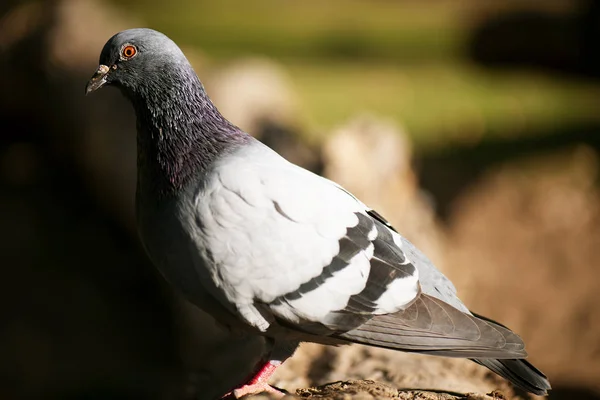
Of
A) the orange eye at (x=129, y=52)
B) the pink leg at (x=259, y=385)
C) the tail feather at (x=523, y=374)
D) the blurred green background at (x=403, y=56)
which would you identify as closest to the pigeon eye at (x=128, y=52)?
the orange eye at (x=129, y=52)

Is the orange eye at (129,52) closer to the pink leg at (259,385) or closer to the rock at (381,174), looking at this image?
the pink leg at (259,385)

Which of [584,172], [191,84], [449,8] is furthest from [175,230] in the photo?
[449,8]

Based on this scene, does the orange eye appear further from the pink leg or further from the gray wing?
the pink leg

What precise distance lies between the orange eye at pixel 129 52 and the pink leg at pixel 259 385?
138 cm

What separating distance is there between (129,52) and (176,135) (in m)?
0.39

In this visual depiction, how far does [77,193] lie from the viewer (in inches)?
298

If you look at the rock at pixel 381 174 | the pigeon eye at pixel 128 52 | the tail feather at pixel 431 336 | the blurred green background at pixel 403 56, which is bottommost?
the tail feather at pixel 431 336

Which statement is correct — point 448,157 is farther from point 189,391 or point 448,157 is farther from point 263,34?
point 263,34

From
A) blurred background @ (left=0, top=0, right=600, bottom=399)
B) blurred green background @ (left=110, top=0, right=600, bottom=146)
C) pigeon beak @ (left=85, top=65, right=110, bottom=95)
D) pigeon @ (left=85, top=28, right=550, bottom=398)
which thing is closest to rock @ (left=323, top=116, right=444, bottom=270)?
blurred background @ (left=0, top=0, right=600, bottom=399)

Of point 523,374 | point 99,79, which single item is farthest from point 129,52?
point 523,374

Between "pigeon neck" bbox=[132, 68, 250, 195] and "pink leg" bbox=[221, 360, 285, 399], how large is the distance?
84 cm

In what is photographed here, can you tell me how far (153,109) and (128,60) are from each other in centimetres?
22

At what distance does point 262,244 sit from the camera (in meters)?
2.70

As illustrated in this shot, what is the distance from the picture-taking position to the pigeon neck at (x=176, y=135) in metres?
2.84
